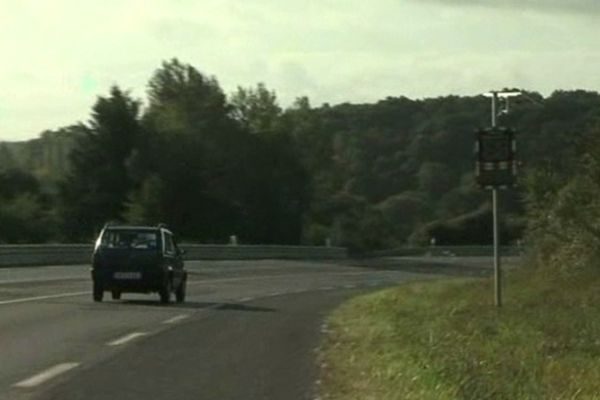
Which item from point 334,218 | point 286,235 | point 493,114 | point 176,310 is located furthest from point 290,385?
point 334,218

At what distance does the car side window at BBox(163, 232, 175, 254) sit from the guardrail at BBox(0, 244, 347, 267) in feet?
52.4

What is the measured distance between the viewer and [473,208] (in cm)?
11994

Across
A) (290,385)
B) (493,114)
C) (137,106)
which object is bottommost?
(290,385)

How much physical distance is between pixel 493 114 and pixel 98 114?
6454cm

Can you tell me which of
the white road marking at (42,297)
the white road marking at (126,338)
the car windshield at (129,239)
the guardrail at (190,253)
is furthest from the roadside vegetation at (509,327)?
the guardrail at (190,253)

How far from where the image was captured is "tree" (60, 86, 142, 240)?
91.5 metres

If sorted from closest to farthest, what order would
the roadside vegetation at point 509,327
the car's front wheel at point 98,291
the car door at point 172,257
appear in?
→ the roadside vegetation at point 509,327
the car's front wheel at point 98,291
the car door at point 172,257

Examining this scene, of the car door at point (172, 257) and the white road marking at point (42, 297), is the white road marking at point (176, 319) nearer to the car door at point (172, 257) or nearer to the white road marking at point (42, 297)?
the white road marking at point (42, 297)

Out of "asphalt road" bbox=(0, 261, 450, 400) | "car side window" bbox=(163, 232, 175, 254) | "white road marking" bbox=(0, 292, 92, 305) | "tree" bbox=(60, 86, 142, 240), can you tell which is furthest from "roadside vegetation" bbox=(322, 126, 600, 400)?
"tree" bbox=(60, 86, 142, 240)

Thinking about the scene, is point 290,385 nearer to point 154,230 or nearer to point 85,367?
point 85,367

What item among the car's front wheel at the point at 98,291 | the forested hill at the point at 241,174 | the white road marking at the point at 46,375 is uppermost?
the forested hill at the point at 241,174

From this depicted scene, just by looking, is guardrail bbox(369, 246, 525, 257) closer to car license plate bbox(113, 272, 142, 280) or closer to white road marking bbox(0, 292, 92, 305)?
white road marking bbox(0, 292, 92, 305)

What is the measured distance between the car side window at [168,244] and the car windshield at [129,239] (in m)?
0.32

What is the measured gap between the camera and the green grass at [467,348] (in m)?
14.1
